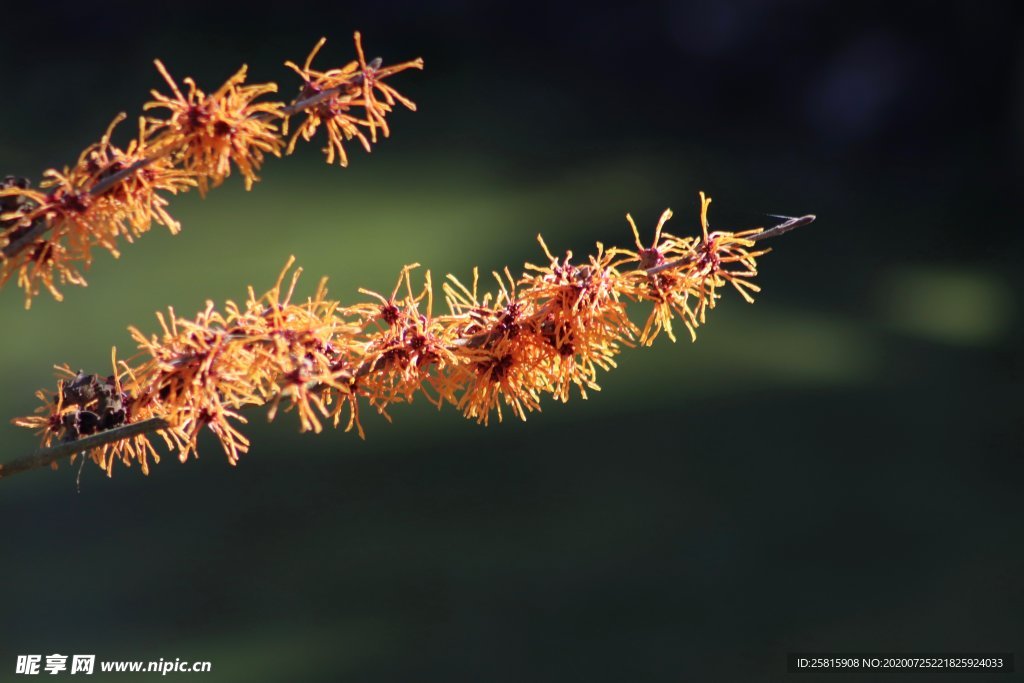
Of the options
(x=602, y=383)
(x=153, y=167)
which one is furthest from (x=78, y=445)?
(x=602, y=383)

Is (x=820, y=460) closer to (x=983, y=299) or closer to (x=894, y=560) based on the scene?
(x=894, y=560)

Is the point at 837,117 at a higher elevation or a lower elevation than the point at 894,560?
higher

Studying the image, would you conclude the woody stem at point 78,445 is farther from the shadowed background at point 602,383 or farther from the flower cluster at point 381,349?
the shadowed background at point 602,383

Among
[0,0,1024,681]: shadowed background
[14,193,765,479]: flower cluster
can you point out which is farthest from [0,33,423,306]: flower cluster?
[0,0,1024,681]: shadowed background

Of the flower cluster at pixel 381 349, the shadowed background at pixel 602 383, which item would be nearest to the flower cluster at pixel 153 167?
the flower cluster at pixel 381 349

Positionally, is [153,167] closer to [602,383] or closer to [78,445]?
[78,445]

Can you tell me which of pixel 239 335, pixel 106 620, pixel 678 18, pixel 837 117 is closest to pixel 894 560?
pixel 106 620
